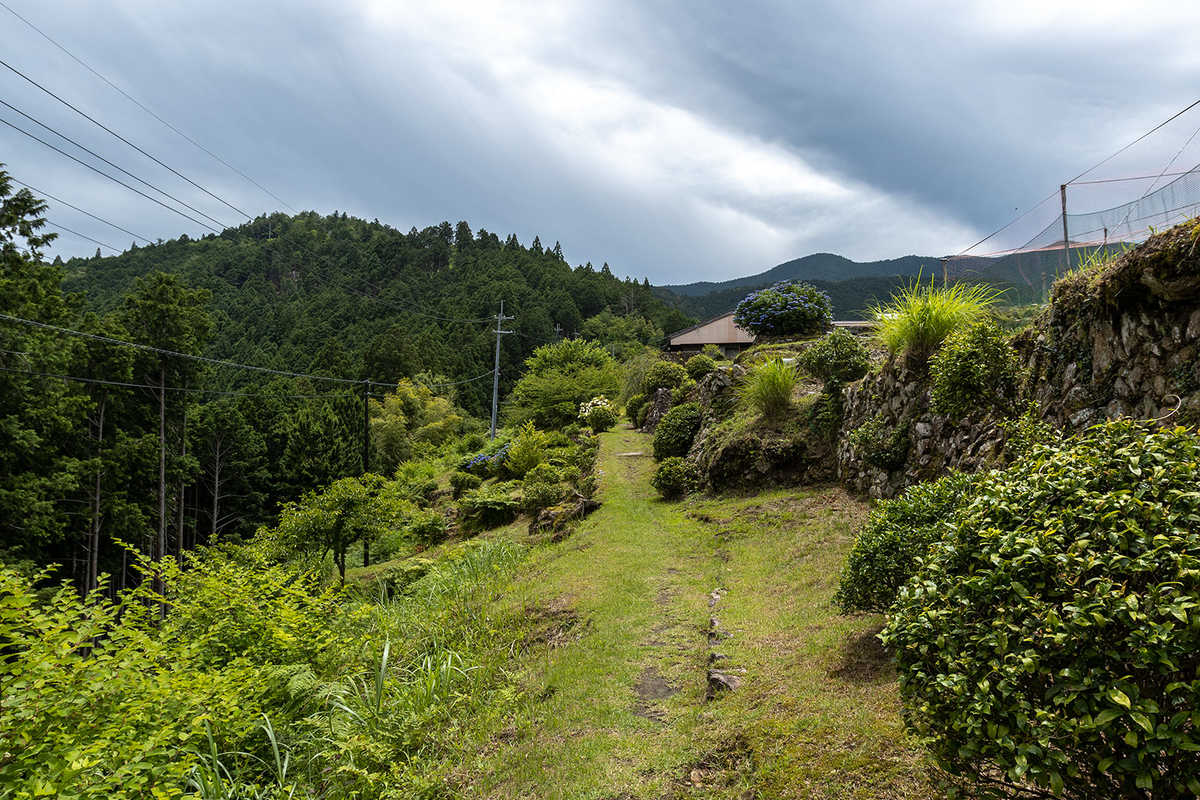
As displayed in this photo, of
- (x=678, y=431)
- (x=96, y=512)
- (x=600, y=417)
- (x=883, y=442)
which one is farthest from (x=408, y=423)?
(x=883, y=442)

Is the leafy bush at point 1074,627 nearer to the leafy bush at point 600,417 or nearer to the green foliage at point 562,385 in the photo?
the leafy bush at point 600,417

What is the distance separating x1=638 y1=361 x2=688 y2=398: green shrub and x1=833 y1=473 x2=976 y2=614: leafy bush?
18933 mm

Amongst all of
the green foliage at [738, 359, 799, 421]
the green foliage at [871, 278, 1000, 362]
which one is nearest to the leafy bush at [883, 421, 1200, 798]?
the green foliage at [871, 278, 1000, 362]

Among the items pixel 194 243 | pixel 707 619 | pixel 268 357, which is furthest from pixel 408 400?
pixel 194 243

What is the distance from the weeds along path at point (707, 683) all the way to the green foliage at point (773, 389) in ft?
11.7

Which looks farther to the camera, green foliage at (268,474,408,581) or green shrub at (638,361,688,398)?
green shrub at (638,361,688,398)

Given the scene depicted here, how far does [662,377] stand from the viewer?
81.9 ft

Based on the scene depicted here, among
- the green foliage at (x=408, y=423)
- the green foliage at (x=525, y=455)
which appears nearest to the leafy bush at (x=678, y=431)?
the green foliage at (x=525, y=455)

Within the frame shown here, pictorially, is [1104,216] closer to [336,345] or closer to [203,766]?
[203,766]

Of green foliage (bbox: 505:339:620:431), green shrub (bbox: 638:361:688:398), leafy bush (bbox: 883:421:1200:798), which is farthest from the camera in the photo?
green foliage (bbox: 505:339:620:431)

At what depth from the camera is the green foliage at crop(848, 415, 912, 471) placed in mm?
8516

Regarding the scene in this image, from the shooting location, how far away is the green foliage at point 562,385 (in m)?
31.3

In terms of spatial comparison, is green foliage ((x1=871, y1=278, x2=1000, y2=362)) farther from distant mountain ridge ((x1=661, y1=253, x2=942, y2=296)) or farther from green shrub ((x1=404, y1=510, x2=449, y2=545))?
distant mountain ridge ((x1=661, y1=253, x2=942, y2=296))

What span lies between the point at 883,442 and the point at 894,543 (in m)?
4.44
